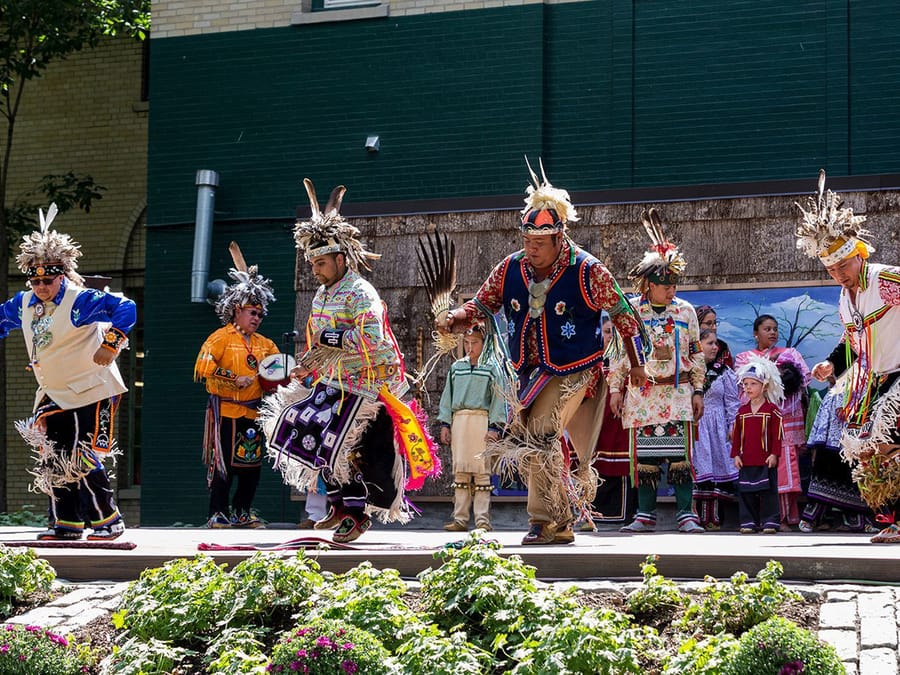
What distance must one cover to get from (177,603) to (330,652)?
126 cm

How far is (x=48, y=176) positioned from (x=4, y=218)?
2.70ft

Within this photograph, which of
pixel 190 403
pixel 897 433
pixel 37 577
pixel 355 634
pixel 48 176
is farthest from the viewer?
pixel 48 176

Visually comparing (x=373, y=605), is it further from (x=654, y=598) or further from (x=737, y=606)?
(x=737, y=606)

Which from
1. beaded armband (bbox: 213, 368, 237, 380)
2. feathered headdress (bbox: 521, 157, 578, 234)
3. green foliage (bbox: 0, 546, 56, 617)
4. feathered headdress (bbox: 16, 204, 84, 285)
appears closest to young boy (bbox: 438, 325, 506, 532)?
beaded armband (bbox: 213, 368, 237, 380)

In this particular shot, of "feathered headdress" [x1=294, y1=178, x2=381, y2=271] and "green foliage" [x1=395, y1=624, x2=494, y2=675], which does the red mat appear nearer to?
"feathered headdress" [x1=294, y1=178, x2=381, y2=271]

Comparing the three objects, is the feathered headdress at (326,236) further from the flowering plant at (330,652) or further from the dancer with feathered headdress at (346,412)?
the flowering plant at (330,652)

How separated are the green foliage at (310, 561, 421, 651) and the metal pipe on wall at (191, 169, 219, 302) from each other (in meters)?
10.7

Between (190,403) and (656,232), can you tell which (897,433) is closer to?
(656,232)

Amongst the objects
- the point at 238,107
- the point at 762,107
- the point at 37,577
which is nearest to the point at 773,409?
the point at 762,107

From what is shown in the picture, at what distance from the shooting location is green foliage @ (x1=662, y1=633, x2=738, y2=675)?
536 cm

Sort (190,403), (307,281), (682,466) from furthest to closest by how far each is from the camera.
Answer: (190,403)
(307,281)
(682,466)

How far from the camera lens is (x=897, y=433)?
8.50 metres

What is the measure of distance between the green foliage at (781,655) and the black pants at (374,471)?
4.08 m

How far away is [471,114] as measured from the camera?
16.5 meters
